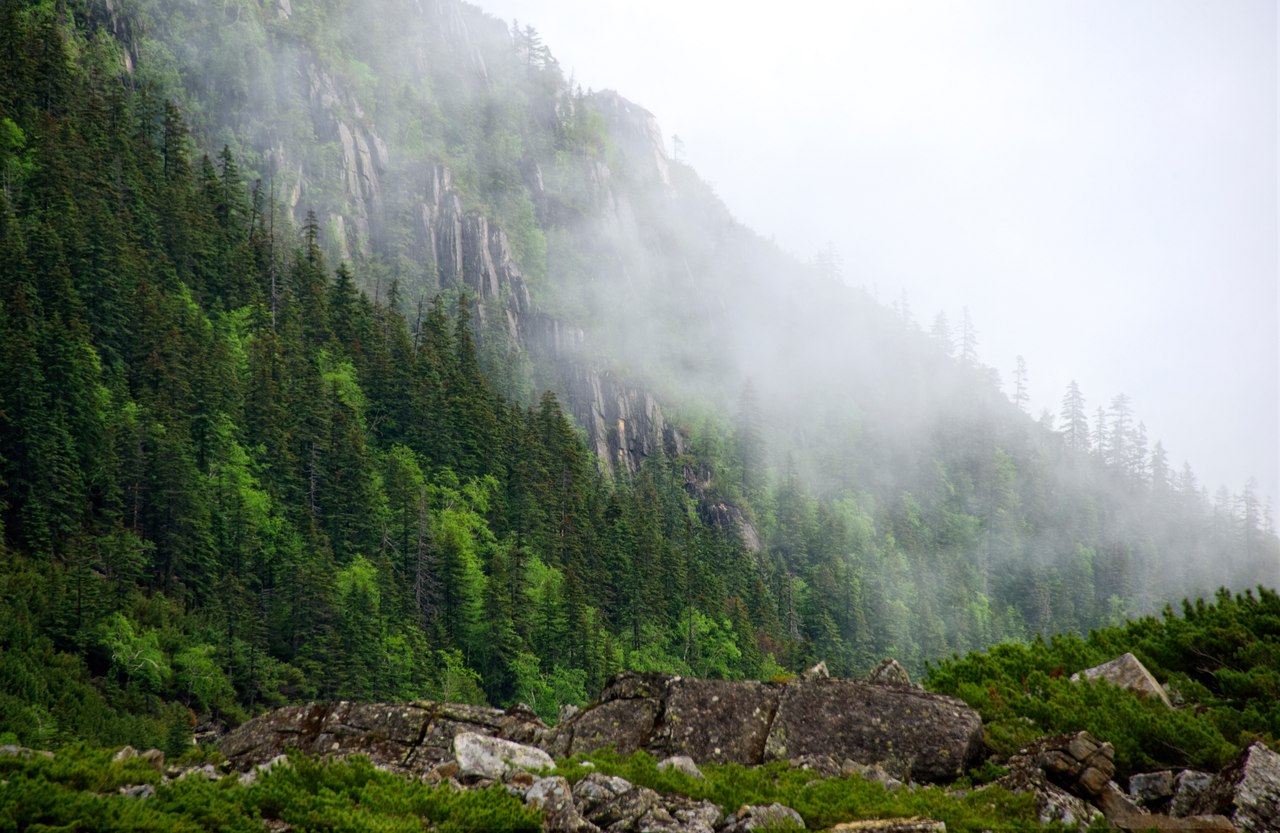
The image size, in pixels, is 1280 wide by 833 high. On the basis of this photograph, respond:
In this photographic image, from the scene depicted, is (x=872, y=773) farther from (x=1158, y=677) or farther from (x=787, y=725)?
(x=1158, y=677)

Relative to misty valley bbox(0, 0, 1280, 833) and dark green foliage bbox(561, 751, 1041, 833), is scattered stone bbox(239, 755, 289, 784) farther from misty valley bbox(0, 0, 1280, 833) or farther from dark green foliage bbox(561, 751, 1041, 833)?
dark green foliage bbox(561, 751, 1041, 833)

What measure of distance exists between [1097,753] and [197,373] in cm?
7352

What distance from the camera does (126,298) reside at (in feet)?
224

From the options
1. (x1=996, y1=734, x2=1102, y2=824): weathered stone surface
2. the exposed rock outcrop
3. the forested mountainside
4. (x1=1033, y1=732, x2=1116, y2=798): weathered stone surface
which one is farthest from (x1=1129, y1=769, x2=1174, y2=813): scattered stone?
the forested mountainside

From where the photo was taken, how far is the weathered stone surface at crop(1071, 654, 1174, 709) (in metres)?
12.8

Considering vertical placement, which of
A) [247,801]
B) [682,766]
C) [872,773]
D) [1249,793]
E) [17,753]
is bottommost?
[872,773]

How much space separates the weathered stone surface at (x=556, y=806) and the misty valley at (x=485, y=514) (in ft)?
0.19

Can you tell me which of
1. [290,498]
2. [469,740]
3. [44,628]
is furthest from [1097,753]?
[290,498]

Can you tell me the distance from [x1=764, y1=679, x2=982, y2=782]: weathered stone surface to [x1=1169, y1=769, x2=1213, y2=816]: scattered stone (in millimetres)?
2997

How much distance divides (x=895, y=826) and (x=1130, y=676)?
7253mm

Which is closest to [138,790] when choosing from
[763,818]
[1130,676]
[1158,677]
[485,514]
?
[763,818]

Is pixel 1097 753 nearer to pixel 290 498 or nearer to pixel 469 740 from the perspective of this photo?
pixel 469 740

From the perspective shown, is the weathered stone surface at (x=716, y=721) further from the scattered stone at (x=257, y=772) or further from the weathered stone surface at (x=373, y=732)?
the scattered stone at (x=257, y=772)

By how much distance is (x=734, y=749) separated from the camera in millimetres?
12969
